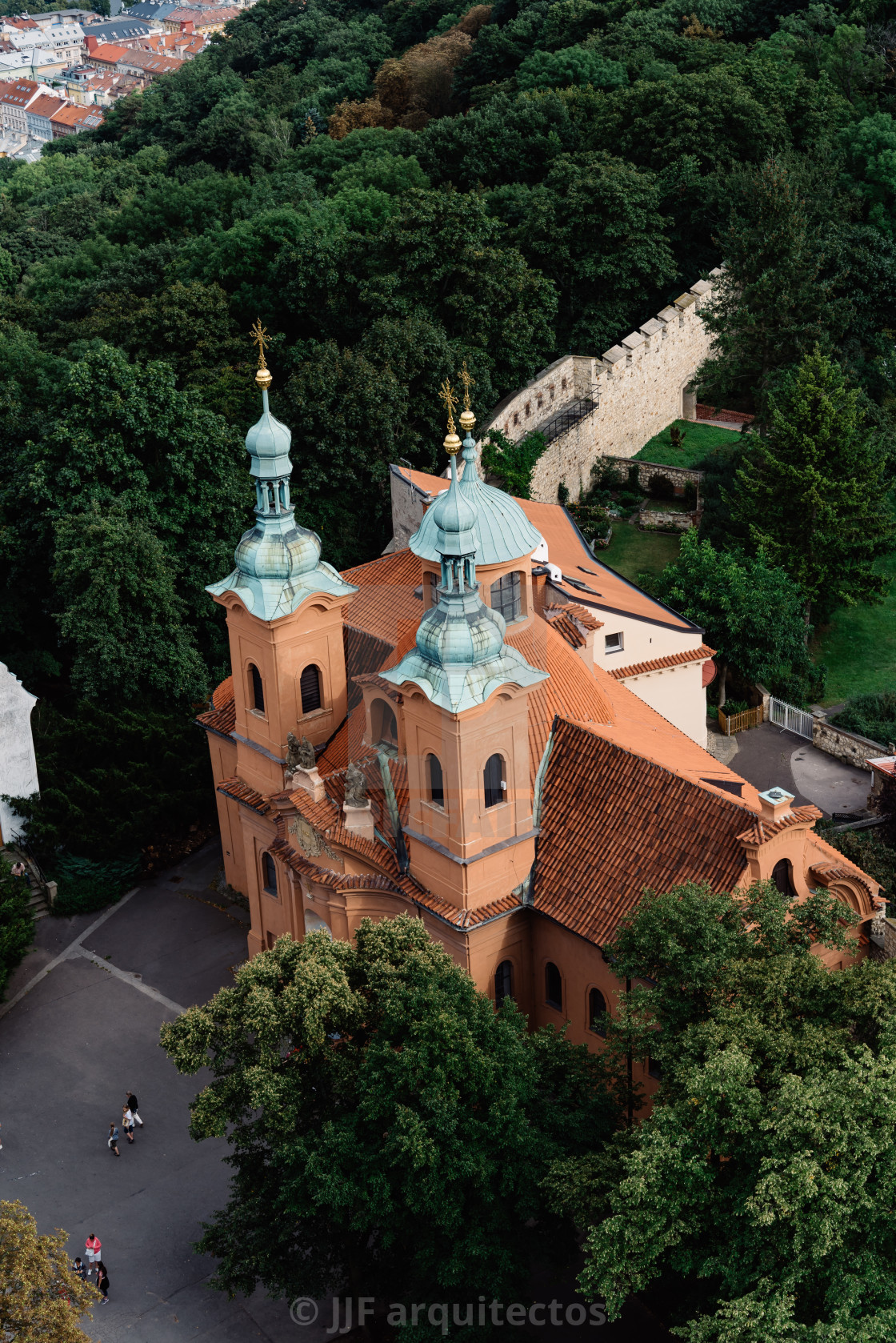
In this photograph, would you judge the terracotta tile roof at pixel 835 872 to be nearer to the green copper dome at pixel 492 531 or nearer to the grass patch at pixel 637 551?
the green copper dome at pixel 492 531

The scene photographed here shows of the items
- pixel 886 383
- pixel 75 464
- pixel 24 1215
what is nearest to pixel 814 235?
pixel 886 383

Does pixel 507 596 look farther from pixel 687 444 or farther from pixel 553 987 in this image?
pixel 687 444

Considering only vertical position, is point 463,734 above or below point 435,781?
above

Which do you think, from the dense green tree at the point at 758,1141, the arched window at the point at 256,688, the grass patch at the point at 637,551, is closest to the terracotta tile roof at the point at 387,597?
the arched window at the point at 256,688

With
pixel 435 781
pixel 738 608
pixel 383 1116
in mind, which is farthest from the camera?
pixel 738 608

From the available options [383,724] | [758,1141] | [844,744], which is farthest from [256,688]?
[844,744]

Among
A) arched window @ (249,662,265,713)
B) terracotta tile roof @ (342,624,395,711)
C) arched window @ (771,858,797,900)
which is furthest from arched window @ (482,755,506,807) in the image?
arched window @ (249,662,265,713)

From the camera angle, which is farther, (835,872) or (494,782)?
(494,782)

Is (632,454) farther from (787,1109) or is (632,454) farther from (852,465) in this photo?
(787,1109)
